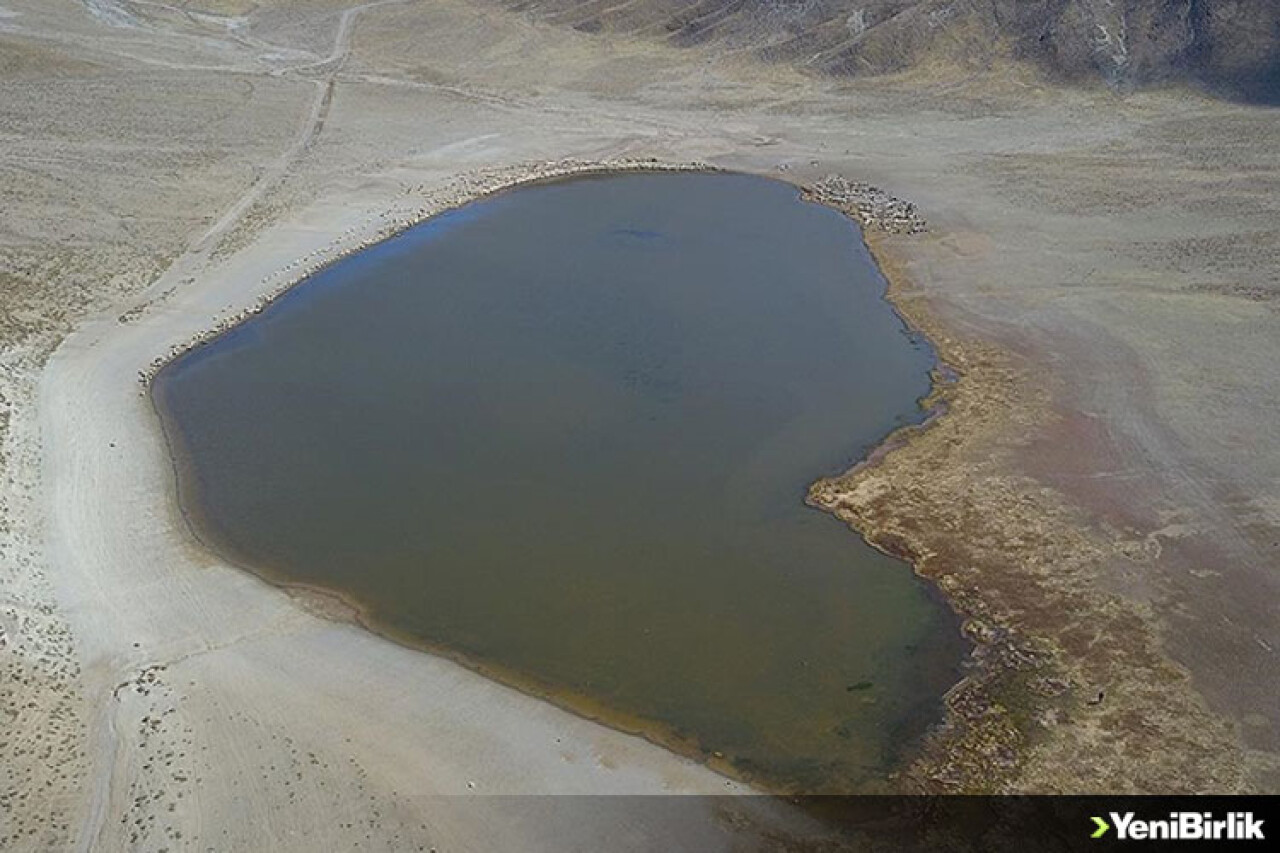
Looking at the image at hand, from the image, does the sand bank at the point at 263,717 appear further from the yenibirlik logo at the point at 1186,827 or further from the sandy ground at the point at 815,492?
the yenibirlik logo at the point at 1186,827

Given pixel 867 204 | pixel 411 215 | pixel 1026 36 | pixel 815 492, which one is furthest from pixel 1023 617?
pixel 1026 36

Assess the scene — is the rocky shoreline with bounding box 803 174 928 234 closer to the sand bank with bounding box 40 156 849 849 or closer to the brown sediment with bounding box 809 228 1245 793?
the brown sediment with bounding box 809 228 1245 793

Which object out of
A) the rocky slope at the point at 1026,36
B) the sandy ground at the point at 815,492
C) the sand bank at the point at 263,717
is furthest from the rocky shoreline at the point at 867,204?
the sand bank at the point at 263,717

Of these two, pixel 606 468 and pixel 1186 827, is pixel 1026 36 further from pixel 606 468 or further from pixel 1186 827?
pixel 1186 827

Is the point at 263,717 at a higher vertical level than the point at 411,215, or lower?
lower

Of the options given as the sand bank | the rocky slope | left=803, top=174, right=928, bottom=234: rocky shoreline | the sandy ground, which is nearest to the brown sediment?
the sandy ground

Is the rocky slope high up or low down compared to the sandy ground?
up
